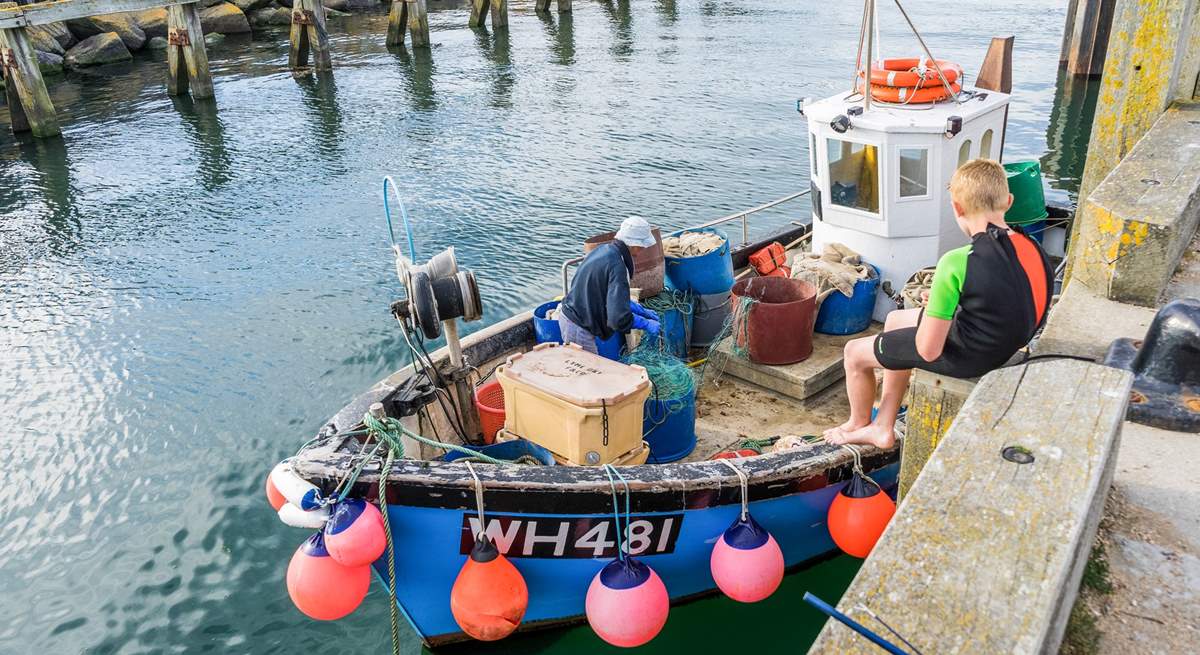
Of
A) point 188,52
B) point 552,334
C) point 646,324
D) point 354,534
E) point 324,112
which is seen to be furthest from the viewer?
point 188,52

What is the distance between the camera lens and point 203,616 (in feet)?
22.7

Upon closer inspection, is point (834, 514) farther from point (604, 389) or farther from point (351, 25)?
point (351, 25)

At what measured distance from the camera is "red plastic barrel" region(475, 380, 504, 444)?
6.08m

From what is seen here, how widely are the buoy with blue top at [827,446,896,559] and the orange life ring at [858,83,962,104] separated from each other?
3643 millimetres

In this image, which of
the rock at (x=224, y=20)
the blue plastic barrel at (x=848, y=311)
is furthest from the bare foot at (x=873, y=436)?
the rock at (x=224, y=20)

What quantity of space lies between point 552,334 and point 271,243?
32.4ft

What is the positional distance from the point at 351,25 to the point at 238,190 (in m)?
24.4

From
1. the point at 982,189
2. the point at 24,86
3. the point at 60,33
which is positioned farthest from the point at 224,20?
the point at 982,189

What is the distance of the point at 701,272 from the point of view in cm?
752

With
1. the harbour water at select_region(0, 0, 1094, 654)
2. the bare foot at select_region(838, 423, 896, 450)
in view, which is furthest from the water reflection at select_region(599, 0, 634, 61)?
the bare foot at select_region(838, 423, 896, 450)

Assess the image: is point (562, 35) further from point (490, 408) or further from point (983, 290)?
point (983, 290)

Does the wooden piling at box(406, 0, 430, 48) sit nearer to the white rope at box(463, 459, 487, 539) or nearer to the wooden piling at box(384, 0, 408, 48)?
the wooden piling at box(384, 0, 408, 48)

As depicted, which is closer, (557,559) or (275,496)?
(275,496)

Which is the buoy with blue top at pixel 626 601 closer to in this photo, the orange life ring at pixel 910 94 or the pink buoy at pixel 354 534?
the pink buoy at pixel 354 534
